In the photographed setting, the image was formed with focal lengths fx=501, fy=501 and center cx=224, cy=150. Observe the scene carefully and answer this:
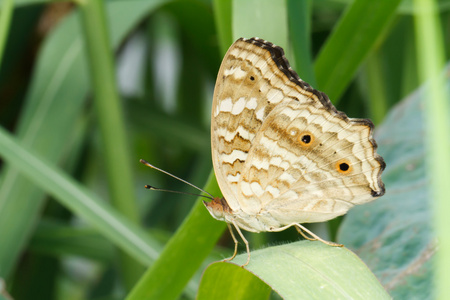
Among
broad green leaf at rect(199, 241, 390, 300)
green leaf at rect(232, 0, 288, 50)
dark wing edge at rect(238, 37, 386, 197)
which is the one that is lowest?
broad green leaf at rect(199, 241, 390, 300)

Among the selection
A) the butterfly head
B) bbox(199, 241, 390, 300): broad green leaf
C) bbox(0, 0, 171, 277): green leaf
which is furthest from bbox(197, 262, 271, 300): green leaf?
bbox(0, 0, 171, 277): green leaf

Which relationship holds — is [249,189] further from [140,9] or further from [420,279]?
[140,9]

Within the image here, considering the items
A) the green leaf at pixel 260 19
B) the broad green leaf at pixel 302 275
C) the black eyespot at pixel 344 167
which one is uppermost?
the green leaf at pixel 260 19

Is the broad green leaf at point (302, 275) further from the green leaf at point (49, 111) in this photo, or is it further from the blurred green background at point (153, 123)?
the green leaf at point (49, 111)

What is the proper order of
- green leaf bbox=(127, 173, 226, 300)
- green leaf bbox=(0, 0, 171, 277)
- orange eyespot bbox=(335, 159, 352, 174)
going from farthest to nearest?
green leaf bbox=(0, 0, 171, 277)
orange eyespot bbox=(335, 159, 352, 174)
green leaf bbox=(127, 173, 226, 300)

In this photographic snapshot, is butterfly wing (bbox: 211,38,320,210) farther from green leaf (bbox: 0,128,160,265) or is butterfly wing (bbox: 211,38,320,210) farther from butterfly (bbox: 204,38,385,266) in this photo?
green leaf (bbox: 0,128,160,265)

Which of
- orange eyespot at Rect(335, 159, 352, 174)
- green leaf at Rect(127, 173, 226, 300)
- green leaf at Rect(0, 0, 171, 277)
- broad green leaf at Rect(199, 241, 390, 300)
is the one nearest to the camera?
broad green leaf at Rect(199, 241, 390, 300)

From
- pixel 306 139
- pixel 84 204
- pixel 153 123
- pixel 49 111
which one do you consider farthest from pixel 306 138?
pixel 153 123

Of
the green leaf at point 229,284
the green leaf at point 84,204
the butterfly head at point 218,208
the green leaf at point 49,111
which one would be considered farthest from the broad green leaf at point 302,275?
the green leaf at point 49,111
